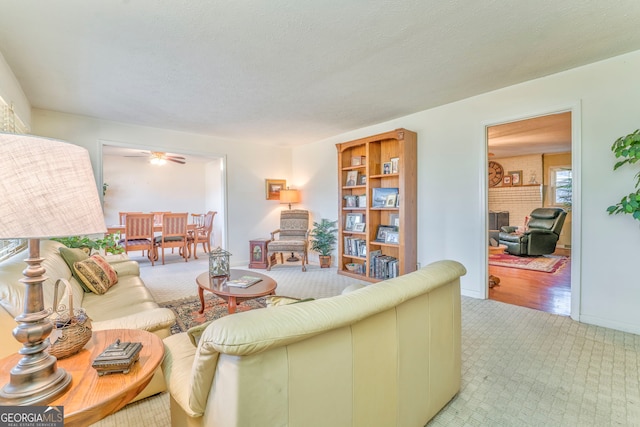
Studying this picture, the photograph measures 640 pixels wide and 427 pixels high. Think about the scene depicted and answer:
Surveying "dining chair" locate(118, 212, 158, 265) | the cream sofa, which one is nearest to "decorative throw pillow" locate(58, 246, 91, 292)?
the cream sofa

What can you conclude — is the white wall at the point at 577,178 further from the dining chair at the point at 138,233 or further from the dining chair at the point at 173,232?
the dining chair at the point at 138,233

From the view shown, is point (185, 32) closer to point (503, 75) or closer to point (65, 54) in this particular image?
point (65, 54)

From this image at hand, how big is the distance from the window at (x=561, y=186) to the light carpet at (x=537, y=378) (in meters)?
5.93

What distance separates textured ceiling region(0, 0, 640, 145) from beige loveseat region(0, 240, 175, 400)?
1.62 meters

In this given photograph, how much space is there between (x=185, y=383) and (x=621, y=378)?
258cm

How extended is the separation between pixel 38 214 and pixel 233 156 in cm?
488

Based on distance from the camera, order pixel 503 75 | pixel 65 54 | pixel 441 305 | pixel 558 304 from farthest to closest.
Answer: pixel 558 304, pixel 503 75, pixel 65 54, pixel 441 305

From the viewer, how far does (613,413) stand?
1.54 meters

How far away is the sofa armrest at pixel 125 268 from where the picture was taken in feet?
9.64

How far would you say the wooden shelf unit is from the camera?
148 inches

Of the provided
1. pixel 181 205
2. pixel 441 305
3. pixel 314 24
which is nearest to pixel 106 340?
pixel 441 305

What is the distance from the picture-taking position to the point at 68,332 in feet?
3.36

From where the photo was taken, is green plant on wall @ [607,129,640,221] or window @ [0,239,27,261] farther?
window @ [0,239,27,261]

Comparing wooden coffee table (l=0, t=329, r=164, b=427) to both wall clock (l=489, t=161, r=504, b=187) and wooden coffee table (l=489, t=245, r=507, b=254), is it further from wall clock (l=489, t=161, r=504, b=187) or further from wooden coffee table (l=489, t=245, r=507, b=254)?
wall clock (l=489, t=161, r=504, b=187)
